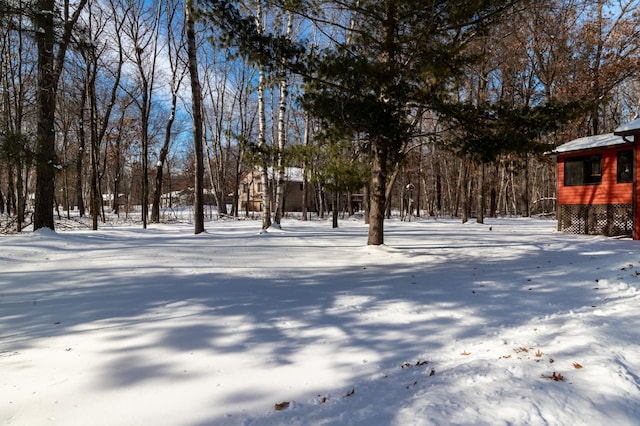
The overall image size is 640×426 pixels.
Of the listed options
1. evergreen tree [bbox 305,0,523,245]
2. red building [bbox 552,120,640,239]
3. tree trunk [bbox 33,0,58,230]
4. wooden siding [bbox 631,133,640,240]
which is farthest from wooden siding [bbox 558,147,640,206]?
tree trunk [bbox 33,0,58,230]

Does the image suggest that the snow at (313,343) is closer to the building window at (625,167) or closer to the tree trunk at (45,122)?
the tree trunk at (45,122)

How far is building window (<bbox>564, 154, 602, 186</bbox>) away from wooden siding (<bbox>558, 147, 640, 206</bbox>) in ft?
0.47

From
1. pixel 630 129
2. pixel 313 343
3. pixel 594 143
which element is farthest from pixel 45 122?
pixel 594 143

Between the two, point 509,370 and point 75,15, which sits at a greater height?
point 75,15

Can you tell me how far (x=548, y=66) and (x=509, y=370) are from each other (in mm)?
23482

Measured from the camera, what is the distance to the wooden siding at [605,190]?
12305mm

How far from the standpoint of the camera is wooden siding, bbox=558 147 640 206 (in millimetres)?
12305

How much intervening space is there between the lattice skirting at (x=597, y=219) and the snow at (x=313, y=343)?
720cm

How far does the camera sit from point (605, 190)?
42.2ft

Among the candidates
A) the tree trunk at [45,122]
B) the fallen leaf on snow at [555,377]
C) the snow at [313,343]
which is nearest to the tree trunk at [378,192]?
the snow at [313,343]

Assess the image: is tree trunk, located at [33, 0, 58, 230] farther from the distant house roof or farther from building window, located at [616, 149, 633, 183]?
building window, located at [616, 149, 633, 183]

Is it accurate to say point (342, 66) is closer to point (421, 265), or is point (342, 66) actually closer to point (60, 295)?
point (421, 265)

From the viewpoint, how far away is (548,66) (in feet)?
68.1

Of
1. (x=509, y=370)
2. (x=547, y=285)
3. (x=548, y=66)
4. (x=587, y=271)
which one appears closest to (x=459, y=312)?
(x=509, y=370)
